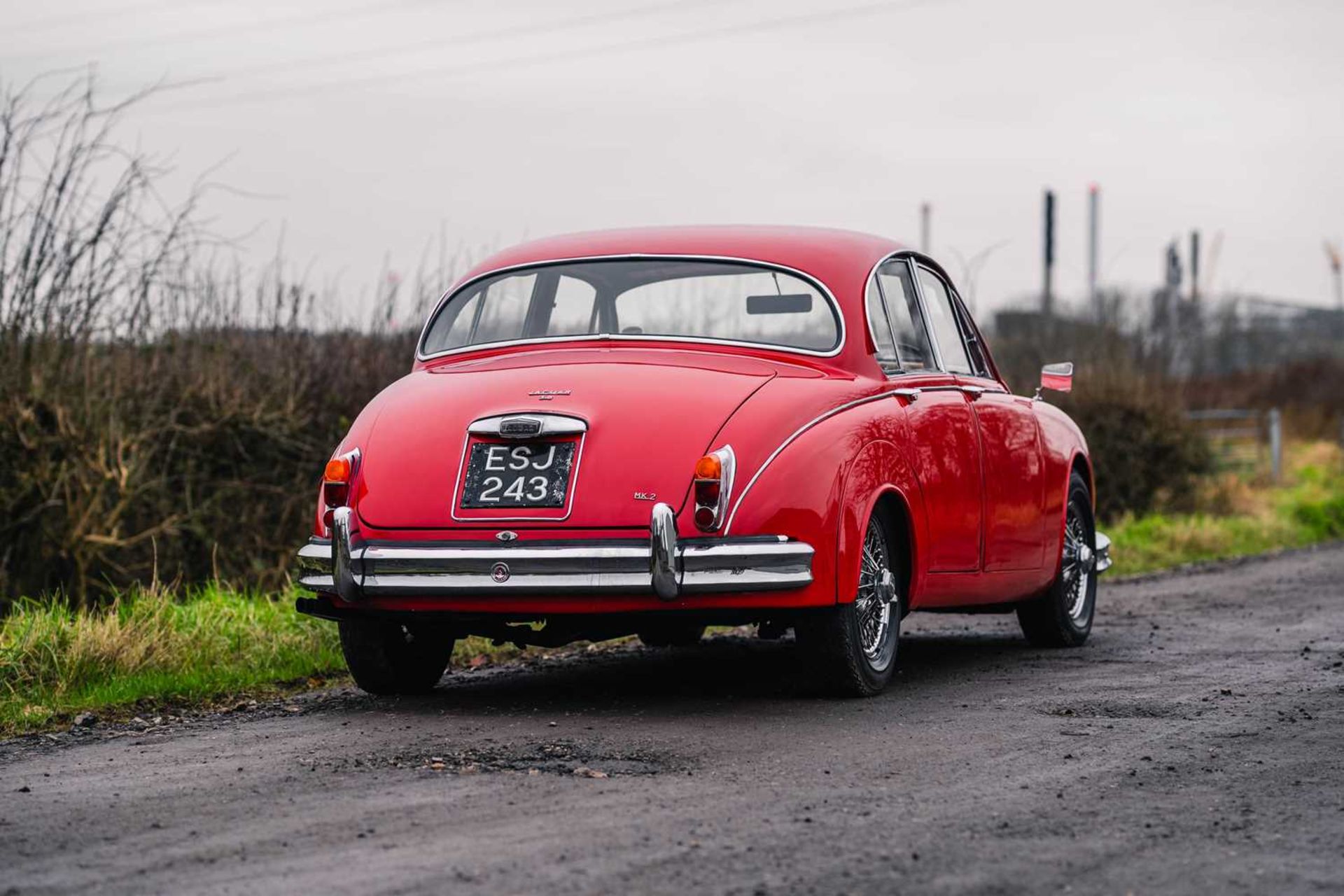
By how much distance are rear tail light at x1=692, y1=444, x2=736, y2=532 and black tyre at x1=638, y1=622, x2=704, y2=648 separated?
0.54m

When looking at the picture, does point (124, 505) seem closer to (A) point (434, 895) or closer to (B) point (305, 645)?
(B) point (305, 645)

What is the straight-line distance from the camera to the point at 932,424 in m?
7.49

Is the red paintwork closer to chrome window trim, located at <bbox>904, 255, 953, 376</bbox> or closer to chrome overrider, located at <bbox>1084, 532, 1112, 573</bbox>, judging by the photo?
chrome window trim, located at <bbox>904, 255, 953, 376</bbox>

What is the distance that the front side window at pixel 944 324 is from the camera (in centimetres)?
816

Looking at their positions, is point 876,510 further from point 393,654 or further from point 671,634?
point 393,654

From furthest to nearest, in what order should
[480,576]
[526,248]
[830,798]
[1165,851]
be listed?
[526,248] → [480,576] → [830,798] → [1165,851]

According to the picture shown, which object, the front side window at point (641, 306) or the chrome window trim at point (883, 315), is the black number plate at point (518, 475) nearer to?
Answer: the front side window at point (641, 306)

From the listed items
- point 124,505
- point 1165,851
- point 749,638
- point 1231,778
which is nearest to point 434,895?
point 1165,851

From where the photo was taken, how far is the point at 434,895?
3.88m

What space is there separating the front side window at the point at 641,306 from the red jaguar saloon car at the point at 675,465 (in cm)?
1

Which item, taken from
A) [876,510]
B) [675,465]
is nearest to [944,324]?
[876,510]

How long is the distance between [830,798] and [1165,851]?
3.02 ft

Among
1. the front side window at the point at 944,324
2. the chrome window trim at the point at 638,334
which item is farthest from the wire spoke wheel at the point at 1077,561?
the chrome window trim at the point at 638,334

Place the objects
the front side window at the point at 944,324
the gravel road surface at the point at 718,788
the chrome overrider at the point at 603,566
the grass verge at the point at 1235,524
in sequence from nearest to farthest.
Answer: the gravel road surface at the point at 718,788 → the chrome overrider at the point at 603,566 → the front side window at the point at 944,324 → the grass verge at the point at 1235,524
